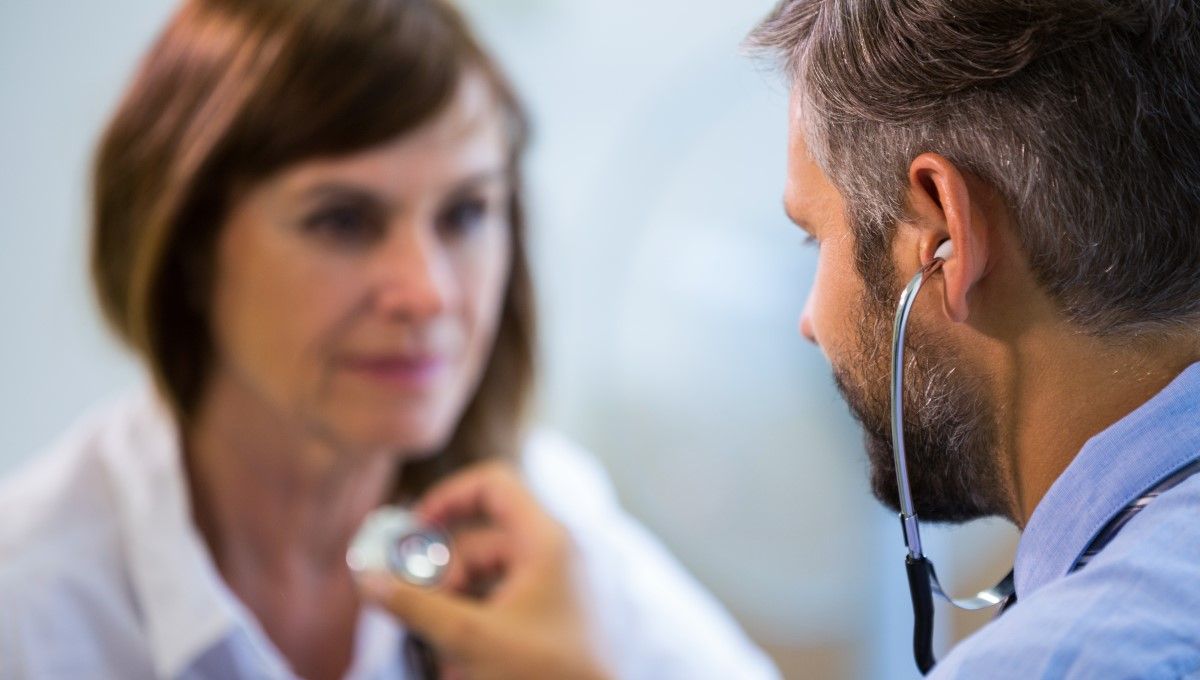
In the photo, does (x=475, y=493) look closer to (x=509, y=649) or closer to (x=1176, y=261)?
(x=509, y=649)

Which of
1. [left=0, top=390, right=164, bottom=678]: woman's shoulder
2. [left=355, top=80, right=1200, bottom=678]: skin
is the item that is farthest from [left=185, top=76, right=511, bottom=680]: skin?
[left=355, top=80, right=1200, bottom=678]: skin

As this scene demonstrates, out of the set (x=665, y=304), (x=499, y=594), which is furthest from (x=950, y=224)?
(x=665, y=304)

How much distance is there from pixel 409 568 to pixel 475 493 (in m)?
0.10

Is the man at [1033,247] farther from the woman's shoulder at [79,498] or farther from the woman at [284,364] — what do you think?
the woman's shoulder at [79,498]

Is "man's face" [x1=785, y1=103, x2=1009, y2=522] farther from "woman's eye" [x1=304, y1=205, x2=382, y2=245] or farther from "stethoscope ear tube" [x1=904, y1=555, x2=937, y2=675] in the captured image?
"woman's eye" [x1=304, y1=205, x2=382, y2=245]

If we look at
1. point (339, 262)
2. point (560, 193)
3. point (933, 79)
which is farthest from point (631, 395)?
point (933, 79)

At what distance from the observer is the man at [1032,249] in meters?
0.61

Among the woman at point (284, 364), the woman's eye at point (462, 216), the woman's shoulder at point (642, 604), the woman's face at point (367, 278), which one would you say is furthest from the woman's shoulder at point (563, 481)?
the woman's eye at point (462, 216)

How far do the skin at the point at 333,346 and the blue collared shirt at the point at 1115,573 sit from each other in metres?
0.72

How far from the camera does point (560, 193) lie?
2150 millimetres

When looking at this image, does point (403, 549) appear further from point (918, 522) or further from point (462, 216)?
point (918, 522)

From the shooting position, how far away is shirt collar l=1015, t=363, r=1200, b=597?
2.02 ft

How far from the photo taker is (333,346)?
4.04 feet

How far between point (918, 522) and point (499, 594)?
0.56m
